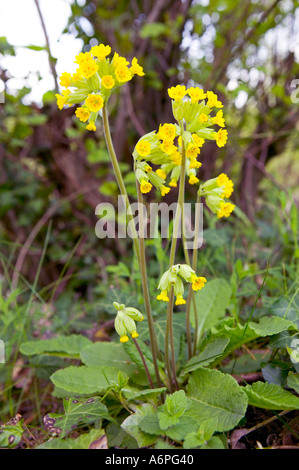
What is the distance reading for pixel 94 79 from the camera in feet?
3.76

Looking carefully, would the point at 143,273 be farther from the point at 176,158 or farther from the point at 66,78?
the point at 66,78

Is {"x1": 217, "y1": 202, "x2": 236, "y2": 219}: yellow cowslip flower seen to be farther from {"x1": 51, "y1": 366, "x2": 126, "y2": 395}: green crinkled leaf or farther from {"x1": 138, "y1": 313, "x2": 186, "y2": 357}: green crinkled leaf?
{"x1": 51, "y1": 366, "x2": 126, "y2": 395}: green crinkled leaf

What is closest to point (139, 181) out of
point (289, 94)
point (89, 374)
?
point (89, 374)

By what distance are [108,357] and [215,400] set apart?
21.3 inches

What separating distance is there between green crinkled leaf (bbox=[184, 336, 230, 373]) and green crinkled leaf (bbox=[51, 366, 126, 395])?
30 centimetres

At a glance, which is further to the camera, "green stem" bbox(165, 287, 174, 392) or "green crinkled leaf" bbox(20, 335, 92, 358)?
"green crinkled leaf" bbox(20, 335, 92, 358)

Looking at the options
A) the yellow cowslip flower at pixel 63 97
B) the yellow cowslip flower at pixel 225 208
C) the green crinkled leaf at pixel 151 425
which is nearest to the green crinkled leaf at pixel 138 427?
the green crinkled leaf at pixel 151 425

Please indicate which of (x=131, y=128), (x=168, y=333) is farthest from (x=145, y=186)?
(x=131, y=128)

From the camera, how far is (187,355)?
1581 mm

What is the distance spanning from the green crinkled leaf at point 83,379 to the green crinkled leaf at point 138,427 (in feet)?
0.50

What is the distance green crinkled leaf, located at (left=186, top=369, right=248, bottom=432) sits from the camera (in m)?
1.09

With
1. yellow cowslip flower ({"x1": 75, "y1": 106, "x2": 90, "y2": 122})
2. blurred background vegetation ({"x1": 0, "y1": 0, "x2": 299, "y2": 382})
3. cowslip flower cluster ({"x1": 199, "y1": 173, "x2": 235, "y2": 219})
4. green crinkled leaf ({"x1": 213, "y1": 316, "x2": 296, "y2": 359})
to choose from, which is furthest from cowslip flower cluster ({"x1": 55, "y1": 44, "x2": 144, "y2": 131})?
blurred background vegetation ({"x1": 0, "y1": 0, "x2": 299, "y2": 382})

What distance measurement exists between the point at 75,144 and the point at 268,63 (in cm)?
203
